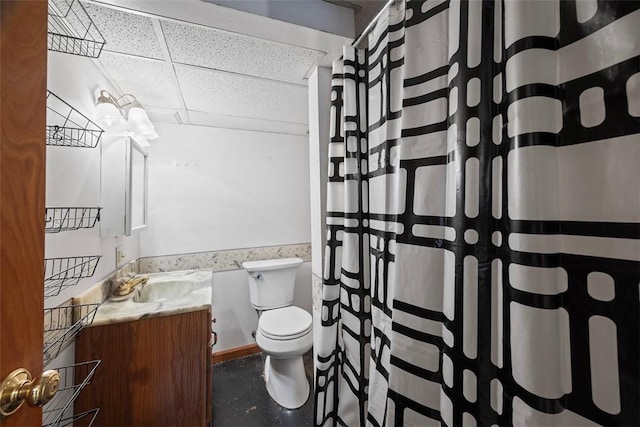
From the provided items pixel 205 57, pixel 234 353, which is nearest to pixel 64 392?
pixel 234 353

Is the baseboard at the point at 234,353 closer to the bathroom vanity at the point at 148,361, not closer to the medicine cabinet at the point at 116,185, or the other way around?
the bathroom vanity at the point at 148,361

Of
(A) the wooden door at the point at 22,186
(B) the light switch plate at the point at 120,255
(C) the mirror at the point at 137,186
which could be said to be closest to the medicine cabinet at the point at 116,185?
(C) the mirror at the point at 137,186

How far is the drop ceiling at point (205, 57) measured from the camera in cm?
92

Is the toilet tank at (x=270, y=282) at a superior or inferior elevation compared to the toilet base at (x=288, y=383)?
superior

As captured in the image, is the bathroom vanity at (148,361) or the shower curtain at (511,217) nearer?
the shower curtain at (511,217)

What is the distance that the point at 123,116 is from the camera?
1.41 m

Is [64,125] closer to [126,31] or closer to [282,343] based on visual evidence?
[126,31]

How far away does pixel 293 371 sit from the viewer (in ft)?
5.54

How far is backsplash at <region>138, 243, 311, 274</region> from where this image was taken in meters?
Answer: 2.00

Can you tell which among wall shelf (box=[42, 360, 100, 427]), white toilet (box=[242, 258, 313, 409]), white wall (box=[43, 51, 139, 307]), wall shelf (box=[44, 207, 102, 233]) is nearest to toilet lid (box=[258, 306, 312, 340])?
white toilet (box=[242, 258, 313, 409])

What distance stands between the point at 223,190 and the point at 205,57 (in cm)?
118

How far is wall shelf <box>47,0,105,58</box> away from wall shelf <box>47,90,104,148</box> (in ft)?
0.65

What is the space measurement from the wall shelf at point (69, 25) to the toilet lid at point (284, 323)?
163 centimetres

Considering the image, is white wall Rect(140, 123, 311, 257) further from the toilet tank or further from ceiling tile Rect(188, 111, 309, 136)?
the toilet tank
